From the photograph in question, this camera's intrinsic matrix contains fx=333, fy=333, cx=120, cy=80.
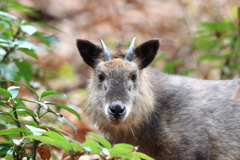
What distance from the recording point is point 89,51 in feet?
19.9

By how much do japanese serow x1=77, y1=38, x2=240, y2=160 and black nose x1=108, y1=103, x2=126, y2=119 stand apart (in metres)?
0.23

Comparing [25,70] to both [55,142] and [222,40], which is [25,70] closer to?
[55,142]

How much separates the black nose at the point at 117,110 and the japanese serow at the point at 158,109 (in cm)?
23

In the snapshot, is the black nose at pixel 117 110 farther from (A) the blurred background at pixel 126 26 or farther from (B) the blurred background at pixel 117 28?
(A) the blurred background at pixel 126 26

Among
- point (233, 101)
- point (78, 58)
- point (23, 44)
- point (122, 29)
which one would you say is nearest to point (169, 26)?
point (122, 29)

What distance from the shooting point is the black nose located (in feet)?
15.8

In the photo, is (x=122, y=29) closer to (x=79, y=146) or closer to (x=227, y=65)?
(x=227, y=65)

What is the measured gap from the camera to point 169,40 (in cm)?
1448

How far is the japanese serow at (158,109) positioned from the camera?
5.45m

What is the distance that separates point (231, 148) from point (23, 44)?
12.8ft

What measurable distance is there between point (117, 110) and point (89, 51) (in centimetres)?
165

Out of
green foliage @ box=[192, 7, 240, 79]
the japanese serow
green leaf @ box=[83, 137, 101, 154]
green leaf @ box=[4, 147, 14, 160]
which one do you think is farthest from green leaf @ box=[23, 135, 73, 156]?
green foliage @ box=[192, 7, 240, 79]

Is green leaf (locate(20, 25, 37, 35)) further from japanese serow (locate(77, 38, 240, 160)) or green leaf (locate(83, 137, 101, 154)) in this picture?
green leaf (locate(83, 137, 101, 154))

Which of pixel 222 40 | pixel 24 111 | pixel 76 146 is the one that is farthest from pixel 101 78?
pixel 222 40
